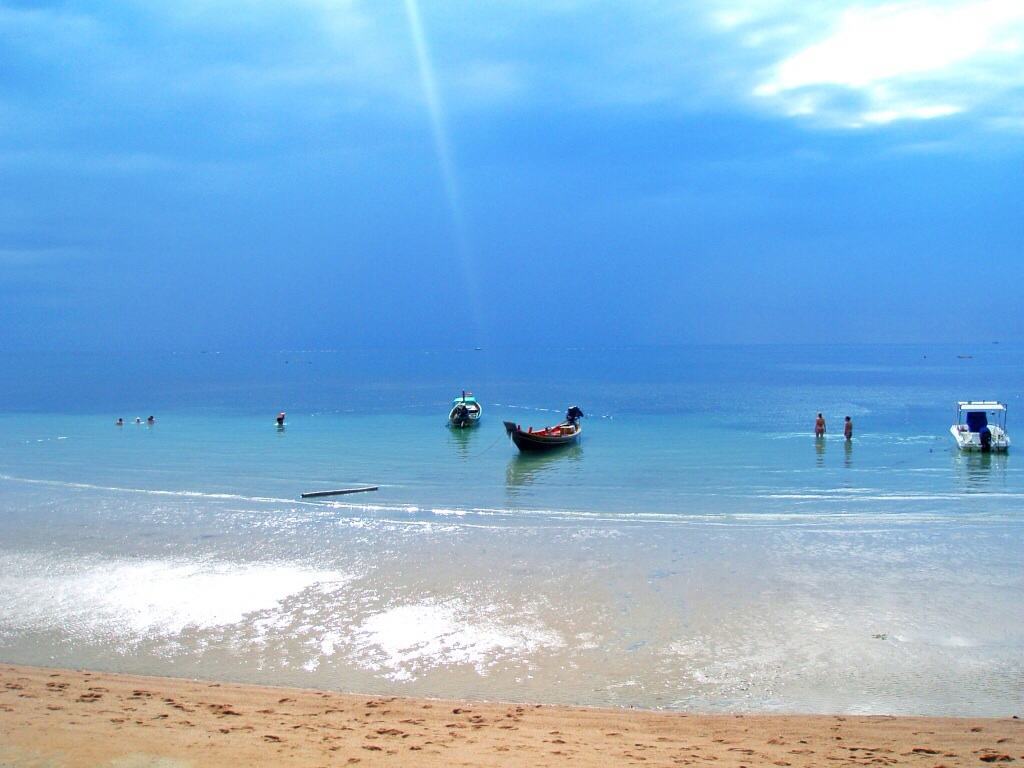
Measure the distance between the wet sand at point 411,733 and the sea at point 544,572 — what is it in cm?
90

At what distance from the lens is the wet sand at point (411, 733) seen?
27.0 feet

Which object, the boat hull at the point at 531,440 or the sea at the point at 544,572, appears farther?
the boat hull at the point at 531,440

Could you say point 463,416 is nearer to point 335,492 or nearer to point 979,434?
point 335,492

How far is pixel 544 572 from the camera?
55.6 ft

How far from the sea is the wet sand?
0.90 m

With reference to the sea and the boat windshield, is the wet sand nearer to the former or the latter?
the sea

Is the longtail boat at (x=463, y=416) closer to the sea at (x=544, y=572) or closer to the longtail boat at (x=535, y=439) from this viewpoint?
the longtail boat at (x=535, y=439)

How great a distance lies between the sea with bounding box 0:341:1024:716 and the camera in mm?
11617

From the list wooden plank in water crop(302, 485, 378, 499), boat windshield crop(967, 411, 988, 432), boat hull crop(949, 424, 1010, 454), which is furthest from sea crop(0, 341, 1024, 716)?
boat windshield crop(967, 411, 988, 432)

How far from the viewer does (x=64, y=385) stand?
103 m

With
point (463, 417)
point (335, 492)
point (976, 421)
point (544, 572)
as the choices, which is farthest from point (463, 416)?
point (544, 572)

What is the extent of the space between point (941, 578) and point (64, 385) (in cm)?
10790

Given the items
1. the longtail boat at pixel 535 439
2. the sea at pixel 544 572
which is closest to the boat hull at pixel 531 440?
the longtail boat at pixel 535 439

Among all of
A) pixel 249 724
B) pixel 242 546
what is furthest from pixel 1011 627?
pixel 242 546
